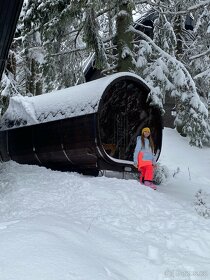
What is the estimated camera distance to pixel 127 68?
41.2ft

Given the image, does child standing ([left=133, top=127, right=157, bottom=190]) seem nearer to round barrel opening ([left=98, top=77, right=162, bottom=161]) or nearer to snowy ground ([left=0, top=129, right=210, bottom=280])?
snowy ground ([left=0, top=129, right=210, bottom=280])

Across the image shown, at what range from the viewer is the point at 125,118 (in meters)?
11.1

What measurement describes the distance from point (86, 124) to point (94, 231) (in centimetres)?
459

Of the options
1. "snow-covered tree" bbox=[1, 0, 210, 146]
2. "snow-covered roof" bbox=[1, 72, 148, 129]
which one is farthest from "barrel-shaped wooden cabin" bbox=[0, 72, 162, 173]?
"snow-covered tree" bbox=[1, 0, 210, 146]

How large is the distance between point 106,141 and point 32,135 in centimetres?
210

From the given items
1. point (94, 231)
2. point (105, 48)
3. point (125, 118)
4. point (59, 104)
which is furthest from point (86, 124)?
point (105, 48)

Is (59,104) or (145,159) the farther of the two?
(59,104)

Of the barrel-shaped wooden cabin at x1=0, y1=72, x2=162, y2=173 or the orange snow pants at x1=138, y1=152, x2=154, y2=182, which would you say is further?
the barrel-shaped wooden cabin at x1=0, y1=72, x2=162, y2=173

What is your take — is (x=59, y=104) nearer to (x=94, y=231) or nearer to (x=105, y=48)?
(x=105, y=48)

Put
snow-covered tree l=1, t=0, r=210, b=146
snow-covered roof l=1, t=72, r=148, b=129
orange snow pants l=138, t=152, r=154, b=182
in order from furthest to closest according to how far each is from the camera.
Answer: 1. snow-covered roof l=1, t=72, r=148, b=129
2. snow-covered tree l=1, t=0, r=210, b=146
3. orange snow pants l=138, t=152, r=154, b=182

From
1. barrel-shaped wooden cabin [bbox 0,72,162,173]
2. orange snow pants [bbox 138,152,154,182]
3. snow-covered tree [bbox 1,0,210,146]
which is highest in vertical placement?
snow-covered tree [bbox 1,0,210,146]

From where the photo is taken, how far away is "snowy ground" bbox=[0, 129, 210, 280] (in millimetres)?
3793

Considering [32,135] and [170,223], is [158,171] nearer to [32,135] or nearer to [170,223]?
[32,135]

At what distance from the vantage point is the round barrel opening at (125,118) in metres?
10.7
